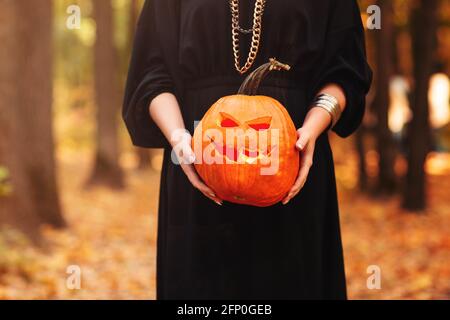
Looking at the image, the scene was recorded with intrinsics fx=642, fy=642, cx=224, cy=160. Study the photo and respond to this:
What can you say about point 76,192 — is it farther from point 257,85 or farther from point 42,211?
point 257,85

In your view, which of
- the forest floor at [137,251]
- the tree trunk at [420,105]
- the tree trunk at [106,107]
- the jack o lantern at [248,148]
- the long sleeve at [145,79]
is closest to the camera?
the jack o lantern at [248,148]

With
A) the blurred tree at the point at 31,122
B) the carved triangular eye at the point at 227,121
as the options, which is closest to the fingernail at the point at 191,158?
the carved triangular eye at the point at 227,121

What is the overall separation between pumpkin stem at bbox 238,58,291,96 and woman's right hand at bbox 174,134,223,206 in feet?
0.79

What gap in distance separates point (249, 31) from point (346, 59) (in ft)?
1.17

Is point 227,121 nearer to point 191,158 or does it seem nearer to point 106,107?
point 191,158

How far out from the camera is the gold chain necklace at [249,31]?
83.7 inches

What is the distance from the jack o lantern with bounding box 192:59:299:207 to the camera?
1.99m

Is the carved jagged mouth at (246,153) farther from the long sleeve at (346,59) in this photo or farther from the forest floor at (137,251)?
the forest floor at (137,251)

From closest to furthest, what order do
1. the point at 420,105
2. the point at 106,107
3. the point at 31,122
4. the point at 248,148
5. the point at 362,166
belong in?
1. the point at 248,148
2. the point at 31,122
3. the point at 420,105
4. the point at 362,166
5. the point at 106,107

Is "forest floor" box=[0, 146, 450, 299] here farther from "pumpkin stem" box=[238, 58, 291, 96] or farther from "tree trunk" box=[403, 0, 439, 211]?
"pumpkin stem" box=[238, 58, 291, 96]

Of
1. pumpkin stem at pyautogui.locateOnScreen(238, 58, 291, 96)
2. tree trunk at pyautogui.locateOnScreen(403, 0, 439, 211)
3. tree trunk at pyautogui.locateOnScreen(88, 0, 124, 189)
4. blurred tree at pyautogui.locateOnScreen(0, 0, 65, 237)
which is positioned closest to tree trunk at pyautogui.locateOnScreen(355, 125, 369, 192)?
tree trunk at pyautogui.locateOnScreen(403, 0, 439, 211)

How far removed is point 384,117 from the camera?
41.3 feet

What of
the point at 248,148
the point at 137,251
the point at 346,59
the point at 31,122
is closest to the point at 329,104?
the point at 346,59

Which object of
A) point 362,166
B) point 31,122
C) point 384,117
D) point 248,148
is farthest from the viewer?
point 362,166
